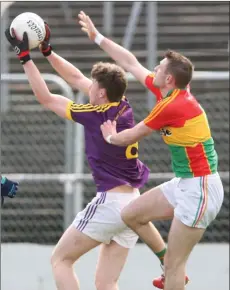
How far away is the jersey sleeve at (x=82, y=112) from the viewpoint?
21.2 ft

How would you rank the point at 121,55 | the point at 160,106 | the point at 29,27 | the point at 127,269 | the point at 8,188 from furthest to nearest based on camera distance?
Result: the point at 127,269 < the point at 121,55 < the point at 8,188 < the point at 29,27 < the point at 160,106

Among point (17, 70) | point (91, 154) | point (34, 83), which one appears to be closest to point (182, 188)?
point (91, 154)

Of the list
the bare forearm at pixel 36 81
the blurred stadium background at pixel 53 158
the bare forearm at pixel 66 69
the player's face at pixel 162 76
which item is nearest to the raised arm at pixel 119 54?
the bare forearm at pixel 66 69

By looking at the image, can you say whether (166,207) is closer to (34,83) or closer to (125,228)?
(125,228)

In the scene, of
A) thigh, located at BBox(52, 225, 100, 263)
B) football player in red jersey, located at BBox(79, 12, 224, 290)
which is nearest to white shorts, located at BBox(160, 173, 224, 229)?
football player in red jersey, located at BBox(79, 12, 224, 290)

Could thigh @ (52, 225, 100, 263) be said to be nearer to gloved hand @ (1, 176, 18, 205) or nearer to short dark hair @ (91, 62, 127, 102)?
gloved hand @ (1, 176, 18, 205)

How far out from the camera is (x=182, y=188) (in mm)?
6242

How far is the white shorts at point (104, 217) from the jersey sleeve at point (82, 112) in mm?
487

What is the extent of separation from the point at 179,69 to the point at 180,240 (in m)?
1.04

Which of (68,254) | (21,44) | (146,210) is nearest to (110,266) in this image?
(68,254)

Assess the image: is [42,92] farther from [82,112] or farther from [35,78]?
[82,112]

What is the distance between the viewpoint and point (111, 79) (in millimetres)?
6457

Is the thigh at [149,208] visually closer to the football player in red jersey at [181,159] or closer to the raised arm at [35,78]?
the football player in red jersey at [181,159]

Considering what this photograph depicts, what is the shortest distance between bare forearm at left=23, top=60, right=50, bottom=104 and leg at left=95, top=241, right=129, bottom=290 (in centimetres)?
105
